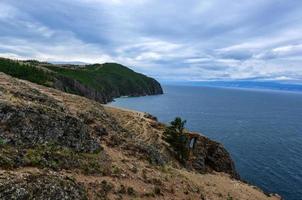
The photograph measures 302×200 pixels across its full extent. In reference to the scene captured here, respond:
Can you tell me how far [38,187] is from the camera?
1984cm

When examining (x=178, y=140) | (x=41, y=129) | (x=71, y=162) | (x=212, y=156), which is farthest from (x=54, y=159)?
(x=212, y=156)

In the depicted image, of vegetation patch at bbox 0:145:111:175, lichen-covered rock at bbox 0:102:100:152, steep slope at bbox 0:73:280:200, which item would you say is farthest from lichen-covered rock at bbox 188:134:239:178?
vegetation patch at bbox 0:145:111:175

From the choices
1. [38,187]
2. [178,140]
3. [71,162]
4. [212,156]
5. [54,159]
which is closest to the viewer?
[38,187]

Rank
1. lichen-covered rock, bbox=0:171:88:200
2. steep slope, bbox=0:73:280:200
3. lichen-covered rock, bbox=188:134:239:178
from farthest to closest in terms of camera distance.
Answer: lichen-covered rock, bbox=188:134:239:178 → steep slope, bbox=0:73:280:200 → lichen-covered rock, bbox=0:171:88:200

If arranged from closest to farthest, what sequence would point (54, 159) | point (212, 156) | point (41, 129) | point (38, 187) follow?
point (38, 187) < point (54, 159) < point (41, 129) < point (212, 156)

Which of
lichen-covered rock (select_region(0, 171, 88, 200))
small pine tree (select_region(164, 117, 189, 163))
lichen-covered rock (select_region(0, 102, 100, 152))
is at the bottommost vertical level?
small pine tree (select_region(164, 117, 189, 163))

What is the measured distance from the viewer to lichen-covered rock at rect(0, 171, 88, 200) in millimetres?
18519

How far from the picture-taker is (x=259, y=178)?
6794 centimetres

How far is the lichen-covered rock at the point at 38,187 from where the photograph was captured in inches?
729

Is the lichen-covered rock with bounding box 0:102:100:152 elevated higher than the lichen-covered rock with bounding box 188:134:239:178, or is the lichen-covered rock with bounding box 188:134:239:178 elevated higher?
the lichen-covered rock with bounding box 0:102:100:152

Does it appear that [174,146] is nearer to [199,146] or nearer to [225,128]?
[199,146]

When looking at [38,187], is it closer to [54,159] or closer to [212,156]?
[54,159]

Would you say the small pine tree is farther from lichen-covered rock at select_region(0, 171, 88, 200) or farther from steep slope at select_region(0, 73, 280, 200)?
lichen-covered rock at select_region(0, 171, 88, 200)

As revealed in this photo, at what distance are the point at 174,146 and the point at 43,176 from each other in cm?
3963
